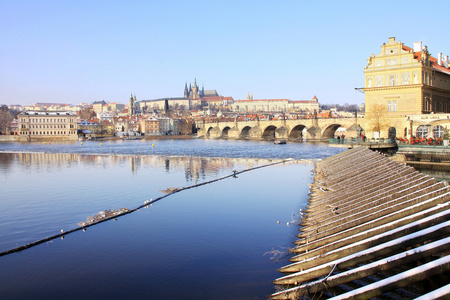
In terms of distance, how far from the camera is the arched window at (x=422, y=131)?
Result: 43.2m

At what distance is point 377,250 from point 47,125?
13878 centimetres

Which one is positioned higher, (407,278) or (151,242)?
(407,278)

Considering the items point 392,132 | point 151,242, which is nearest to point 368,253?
point 151,242

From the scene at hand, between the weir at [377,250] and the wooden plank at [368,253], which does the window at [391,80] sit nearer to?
the weir at [377,250]

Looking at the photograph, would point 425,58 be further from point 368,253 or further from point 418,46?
point 368,253

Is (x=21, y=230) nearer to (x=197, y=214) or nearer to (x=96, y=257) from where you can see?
(x=96, y=257)

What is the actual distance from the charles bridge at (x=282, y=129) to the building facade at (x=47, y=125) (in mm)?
43194

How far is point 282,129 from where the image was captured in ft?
374

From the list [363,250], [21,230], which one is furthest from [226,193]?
[363,250]

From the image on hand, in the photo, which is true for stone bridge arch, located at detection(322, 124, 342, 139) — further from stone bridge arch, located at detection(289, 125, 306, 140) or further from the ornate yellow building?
the ornate yellow building

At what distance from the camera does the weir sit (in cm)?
738

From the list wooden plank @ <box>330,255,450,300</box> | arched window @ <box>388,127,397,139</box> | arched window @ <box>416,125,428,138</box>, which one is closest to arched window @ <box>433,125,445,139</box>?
arched window @ <box>416,125,428,138</box>

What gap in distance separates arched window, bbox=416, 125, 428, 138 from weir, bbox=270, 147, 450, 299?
103 feet

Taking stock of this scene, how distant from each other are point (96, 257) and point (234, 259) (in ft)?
13.2
